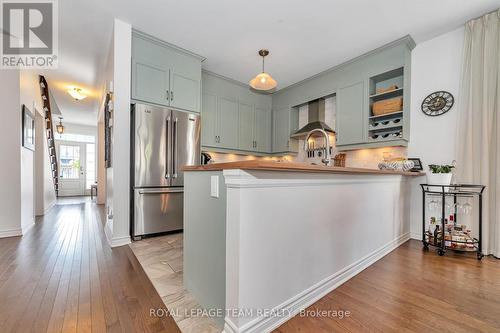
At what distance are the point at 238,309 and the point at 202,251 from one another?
49 centimetres

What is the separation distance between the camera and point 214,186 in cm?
136

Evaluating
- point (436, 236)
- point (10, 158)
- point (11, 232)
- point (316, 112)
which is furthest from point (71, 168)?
point (436, 236)

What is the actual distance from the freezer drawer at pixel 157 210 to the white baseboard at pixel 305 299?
2.19 meters

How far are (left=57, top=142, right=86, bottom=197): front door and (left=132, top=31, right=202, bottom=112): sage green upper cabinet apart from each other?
26.5ft

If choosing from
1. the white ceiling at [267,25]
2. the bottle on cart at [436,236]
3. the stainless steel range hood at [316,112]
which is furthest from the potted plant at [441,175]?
the stainless steel range hood at [316,112]

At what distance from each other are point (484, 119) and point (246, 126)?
3540 millimetres

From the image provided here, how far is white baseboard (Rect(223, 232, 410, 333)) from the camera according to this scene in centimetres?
119

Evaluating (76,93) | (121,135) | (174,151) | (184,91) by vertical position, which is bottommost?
(174,151)

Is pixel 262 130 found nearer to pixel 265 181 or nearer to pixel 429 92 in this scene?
pixel 429 92

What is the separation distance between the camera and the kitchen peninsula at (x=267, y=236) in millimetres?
1154

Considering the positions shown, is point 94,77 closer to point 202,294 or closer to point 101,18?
point 101,18

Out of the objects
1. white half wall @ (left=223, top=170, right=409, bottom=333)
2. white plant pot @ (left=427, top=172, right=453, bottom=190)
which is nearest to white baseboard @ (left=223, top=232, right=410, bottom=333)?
white half wall @ (left=223, top=170, right=409, bottom=333)

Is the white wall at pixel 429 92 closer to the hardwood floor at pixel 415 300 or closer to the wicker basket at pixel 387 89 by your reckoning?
the wicker basket at pixel 387 89

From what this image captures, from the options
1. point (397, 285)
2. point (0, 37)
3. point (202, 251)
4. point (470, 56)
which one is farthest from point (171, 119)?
point (470, 56)
